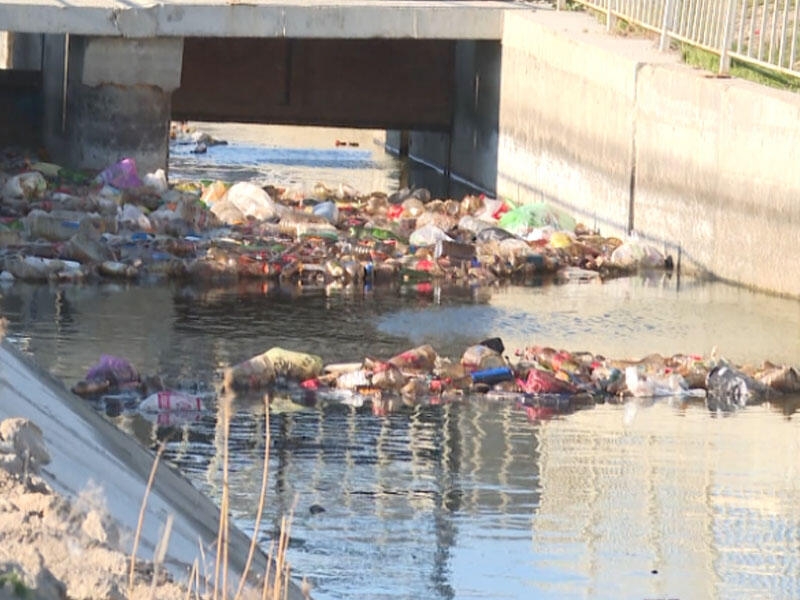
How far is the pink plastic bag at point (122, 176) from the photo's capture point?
738 inches

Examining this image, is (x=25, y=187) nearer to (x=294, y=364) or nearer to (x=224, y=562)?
(x=294, y=364)

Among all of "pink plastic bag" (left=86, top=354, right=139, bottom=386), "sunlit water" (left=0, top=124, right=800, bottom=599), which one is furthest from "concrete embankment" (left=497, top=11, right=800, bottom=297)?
"pink plastic bag" (left=86, top=354, right=139, bottom=386)

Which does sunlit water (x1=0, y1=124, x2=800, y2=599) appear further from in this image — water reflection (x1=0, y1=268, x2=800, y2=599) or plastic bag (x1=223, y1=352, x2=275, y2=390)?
plastic bag (x1=223, y1=352, x2=275, y2=390)

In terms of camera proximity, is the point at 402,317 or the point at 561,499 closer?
the point at 561,499

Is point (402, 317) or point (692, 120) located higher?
point (692, 120)

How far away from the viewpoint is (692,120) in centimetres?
1584

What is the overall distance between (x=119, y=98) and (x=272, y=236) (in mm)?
3511

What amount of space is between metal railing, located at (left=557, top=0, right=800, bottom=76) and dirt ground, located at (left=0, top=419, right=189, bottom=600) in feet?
33.2

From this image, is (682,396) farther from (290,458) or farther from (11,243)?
(11,243)

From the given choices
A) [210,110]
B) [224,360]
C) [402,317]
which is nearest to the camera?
[224,360]

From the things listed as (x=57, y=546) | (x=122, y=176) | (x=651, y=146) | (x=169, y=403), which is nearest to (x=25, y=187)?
(x=122, y=176)

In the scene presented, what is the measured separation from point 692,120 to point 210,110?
844 centimetres

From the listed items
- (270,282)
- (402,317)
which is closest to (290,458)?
(402,317)

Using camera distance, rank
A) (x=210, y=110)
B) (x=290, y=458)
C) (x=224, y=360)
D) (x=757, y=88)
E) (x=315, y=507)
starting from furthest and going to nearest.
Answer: (x=210, y=110)
(x=757, y=88)
(x=224, y=360)
(x=290, y=458)
(x=315, y=507)
